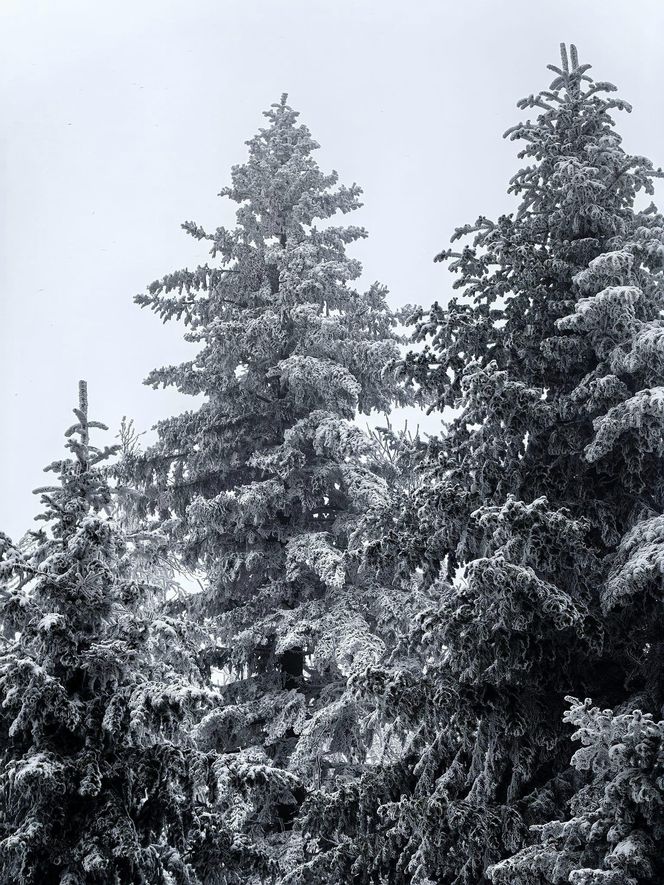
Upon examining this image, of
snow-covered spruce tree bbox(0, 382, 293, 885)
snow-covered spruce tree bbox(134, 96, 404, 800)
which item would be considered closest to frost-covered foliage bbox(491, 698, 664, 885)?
snow-covered spruce tree bbox(0, 382, 293, 885)

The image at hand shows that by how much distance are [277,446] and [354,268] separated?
129 inches

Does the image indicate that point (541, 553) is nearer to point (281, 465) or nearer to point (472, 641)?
point (472, 641)

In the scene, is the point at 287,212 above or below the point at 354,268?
above

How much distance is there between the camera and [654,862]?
19.9 ft

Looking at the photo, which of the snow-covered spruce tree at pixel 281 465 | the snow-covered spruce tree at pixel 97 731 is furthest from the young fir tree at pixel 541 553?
the snow-covered spruce tree at pixel 281 465

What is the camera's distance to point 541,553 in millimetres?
7469

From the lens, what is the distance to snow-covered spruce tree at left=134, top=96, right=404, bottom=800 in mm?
12000

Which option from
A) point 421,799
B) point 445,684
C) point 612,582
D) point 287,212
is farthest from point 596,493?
point 287,212

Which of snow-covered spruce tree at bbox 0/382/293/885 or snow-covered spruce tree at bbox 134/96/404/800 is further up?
snow-covered spruce tree at bbox 134/96/404/800

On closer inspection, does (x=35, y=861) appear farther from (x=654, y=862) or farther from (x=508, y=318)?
(x=508, y=318)

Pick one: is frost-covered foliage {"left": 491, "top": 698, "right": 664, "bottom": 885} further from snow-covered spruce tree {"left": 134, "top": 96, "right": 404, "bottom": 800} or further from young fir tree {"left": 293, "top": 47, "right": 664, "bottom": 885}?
snow-covered spruce tree {"left": 134, "top": 96, "right": 404, "bottom": 800}

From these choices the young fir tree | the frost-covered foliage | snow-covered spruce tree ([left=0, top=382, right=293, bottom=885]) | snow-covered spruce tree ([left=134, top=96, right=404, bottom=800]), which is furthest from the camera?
snow-covered spruce tree ([left=134, top=96, right=404, bottom=800])

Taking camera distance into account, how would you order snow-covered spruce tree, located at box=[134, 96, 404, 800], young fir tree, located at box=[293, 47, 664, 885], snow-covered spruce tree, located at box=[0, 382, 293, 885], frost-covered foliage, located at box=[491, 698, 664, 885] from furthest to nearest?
snow-covered spruce tree, located at box=[134, 96, 404, 800] → snow-covered spruce tree, located at box=[0, 382, 293, 885] → young fir tree, located at box=[293, 47, 664, 885] → frost-covered foliage, located at box=[491, 698, 664, 885]

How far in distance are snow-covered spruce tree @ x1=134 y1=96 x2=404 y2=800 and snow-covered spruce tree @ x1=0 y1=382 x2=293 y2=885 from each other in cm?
329
